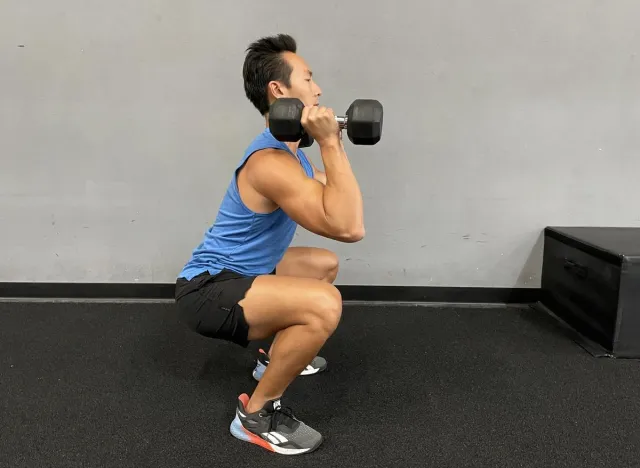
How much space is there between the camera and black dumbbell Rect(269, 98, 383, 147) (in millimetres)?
1204

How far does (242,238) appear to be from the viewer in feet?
4.57

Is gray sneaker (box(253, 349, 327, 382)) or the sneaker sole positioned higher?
gray sneaker (box(253, 349, 327, 382))

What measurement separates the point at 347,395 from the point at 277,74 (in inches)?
40.4

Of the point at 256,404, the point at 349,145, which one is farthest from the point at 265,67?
the point at 256,404

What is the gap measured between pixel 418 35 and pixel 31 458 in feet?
6.71

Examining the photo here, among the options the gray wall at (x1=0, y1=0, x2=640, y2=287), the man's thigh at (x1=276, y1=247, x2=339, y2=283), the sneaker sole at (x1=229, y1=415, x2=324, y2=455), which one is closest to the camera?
the sneaker sole at (x1=229, y1=415, x2=324, y2=455)

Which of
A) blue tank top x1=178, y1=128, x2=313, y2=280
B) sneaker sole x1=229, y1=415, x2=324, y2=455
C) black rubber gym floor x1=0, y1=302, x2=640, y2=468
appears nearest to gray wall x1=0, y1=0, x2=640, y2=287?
black rubber gym floor x1=0, y1=302, x2=640, y2=468

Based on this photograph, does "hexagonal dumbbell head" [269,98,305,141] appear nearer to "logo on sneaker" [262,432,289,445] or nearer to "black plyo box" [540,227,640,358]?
"logo on sneaker" [262,432,289,445]

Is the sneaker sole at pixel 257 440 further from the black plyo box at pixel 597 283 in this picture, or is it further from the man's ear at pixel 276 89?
the black plyo box at pixel 597 283

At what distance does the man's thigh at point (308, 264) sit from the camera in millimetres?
1665

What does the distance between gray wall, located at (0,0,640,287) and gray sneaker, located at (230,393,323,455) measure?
104 cm

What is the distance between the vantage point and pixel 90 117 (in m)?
2.20

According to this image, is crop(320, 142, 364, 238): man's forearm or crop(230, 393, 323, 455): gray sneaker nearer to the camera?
crop(320, 142, 364, 238): man's forearm

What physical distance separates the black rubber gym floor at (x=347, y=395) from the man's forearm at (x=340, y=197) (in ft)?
2.00
